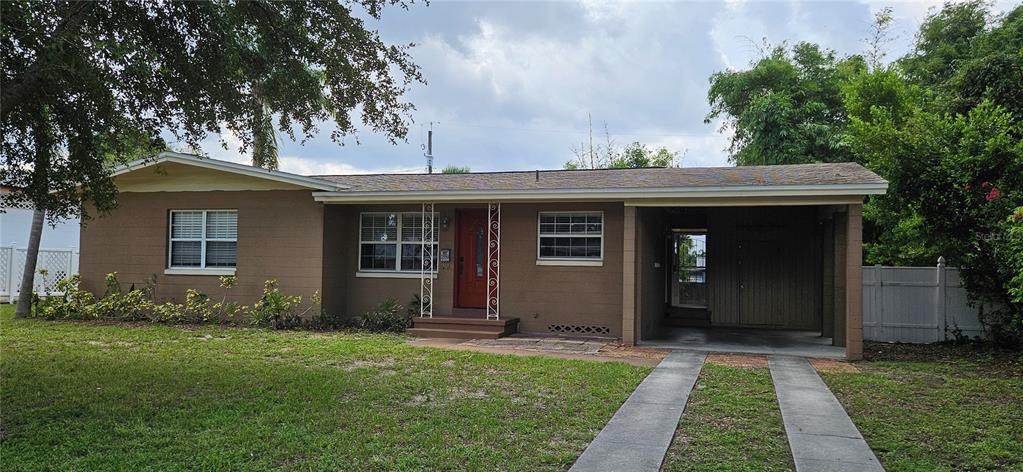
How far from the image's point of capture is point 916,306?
11391 mm

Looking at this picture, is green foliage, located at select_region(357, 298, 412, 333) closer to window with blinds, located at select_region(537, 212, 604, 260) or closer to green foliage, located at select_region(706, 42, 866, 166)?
window with blinds, located at select_region(537, 212, 604, 260)

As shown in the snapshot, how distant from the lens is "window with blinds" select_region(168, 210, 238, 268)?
43.3ft

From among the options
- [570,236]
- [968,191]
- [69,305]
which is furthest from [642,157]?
[69,305]

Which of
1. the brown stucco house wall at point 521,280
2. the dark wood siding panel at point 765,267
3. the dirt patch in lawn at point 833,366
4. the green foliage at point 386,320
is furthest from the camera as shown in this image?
the dark wood siding panel at point 765,267

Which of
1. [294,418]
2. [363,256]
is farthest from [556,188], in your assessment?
[294,418]

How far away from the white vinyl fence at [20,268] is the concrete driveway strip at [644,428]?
49.3 feet

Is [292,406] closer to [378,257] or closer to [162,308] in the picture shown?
[378,257]

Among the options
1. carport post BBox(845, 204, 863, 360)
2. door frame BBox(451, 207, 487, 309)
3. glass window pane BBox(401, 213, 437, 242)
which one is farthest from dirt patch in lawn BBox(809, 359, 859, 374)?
glass window pane BBox(401, 213, 437, 242)

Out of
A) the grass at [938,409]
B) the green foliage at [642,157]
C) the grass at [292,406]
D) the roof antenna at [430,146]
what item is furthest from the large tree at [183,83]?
the green foliage at [642,157]

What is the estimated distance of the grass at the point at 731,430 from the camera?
15.3 feet

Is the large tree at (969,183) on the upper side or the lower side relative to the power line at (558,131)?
lower

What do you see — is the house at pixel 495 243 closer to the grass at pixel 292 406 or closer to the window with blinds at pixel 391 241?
the window with blinds at pixel 391 241

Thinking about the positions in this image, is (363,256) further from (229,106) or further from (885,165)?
(885,165)

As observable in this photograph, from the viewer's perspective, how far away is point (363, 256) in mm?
13289
